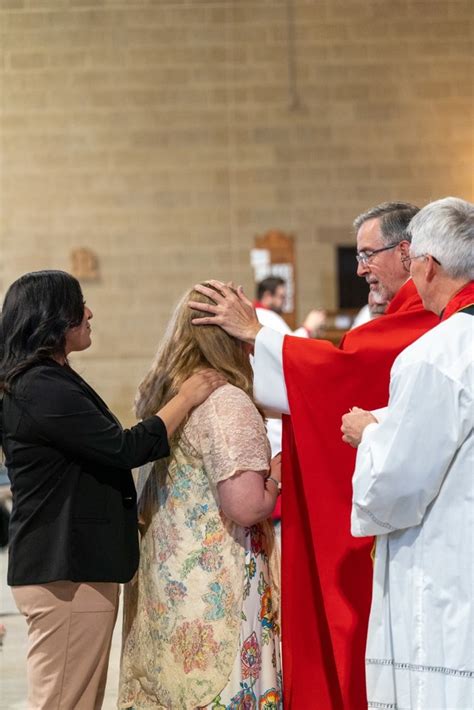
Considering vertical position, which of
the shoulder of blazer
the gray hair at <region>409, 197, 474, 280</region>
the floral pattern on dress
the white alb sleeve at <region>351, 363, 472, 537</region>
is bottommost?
the floral pattern on dress

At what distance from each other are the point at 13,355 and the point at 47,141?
9.53 m

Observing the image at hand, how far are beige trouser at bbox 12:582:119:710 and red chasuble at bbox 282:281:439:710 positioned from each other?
0.47m

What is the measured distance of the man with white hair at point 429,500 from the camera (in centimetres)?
203

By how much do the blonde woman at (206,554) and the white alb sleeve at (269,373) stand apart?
0.19 feet

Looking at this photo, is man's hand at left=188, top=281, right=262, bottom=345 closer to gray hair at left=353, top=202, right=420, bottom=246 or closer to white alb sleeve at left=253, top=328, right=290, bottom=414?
white alb sleeve at left=253, top=328, right=290, bottom=414

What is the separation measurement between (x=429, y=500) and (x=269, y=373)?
731 millimetres

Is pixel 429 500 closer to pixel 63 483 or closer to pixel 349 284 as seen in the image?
pixel 63 483

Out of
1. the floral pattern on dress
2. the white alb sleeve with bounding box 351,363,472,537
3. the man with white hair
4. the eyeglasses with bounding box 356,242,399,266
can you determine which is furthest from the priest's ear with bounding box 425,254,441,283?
the floral pattern on dress

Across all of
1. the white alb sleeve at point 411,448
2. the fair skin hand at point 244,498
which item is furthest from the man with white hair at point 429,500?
the fair skin hand at point 244,498

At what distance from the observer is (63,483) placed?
2465 mm

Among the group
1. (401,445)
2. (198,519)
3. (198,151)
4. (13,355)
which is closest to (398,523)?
(401,445)

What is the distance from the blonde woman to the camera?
246cm

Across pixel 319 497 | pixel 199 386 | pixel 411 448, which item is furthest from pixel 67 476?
pixel 411 448

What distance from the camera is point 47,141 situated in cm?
1159
